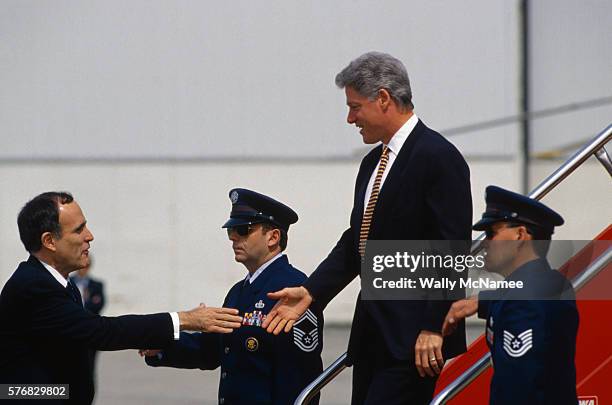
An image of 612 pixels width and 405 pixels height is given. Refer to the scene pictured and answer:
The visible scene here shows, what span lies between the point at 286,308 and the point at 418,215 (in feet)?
2.21

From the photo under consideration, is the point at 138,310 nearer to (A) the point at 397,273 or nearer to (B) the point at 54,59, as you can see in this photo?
(B) the point at 54,59

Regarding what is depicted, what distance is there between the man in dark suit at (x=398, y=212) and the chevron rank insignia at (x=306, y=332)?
A: 267 mm

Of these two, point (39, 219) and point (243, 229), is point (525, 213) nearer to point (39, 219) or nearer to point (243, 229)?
point (243, 229)

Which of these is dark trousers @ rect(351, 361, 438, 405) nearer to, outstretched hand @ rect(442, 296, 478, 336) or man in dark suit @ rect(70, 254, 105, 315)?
outstretched hand @ rect(442, 296, 478, 336)

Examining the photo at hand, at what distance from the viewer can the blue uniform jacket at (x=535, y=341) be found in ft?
11.1

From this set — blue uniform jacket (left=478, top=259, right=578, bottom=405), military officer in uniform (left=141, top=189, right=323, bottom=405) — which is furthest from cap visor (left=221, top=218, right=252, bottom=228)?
blue uniform jacket (left=478, top=259, right=578, bottom=405)

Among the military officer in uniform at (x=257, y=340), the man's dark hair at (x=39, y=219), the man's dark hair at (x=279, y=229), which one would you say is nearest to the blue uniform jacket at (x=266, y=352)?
the military officer in uniform at (x=257, y=340)

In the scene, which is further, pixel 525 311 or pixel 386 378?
pixel 386 378

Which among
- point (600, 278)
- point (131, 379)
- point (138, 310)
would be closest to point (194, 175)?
point (138, 310)

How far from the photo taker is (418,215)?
387cm

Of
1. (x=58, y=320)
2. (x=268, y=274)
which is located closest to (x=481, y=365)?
(x=268, y=274)

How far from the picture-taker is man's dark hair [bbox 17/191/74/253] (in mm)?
4199

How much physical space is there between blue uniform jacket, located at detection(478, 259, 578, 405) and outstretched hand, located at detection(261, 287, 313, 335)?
895 millimetres

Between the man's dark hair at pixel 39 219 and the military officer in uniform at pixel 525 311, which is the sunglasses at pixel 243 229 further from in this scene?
the military officer in uniform at pixel 525 311
